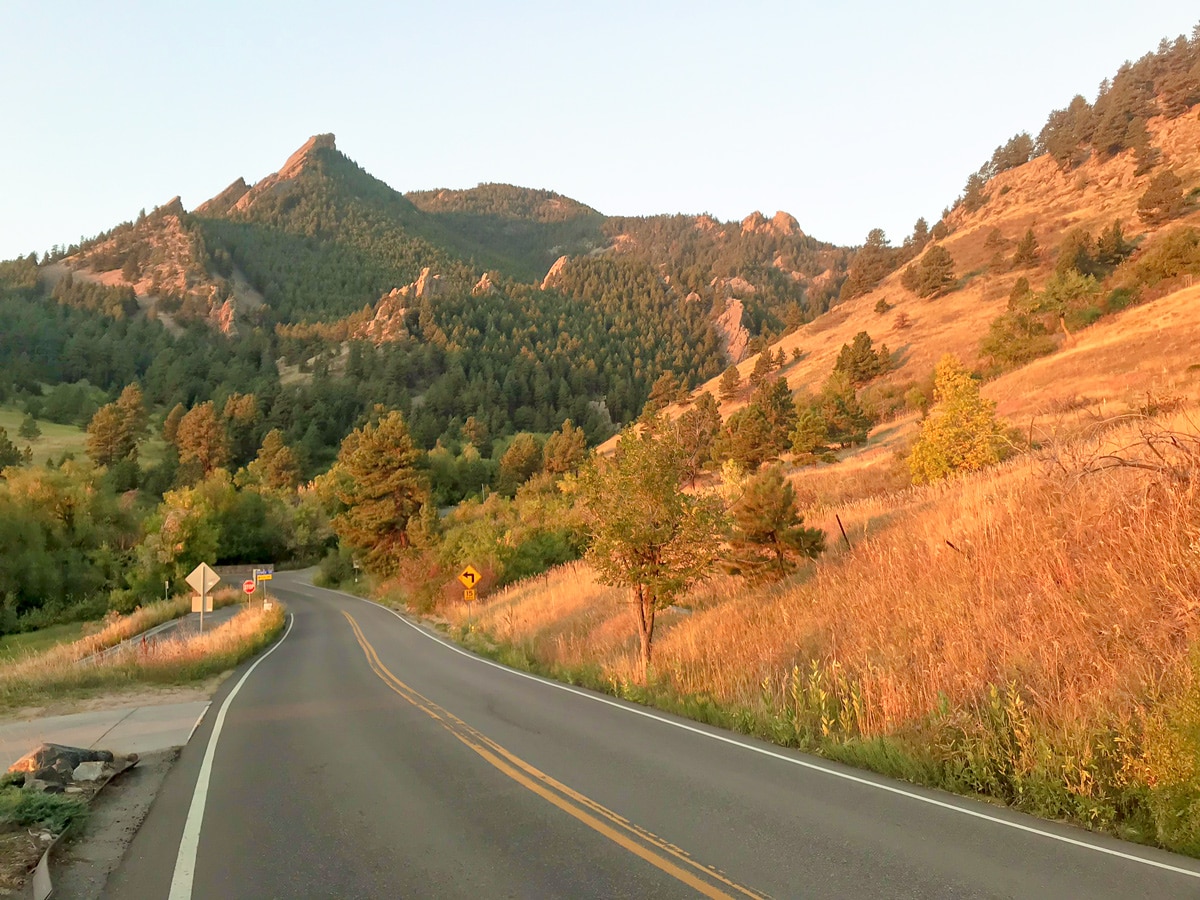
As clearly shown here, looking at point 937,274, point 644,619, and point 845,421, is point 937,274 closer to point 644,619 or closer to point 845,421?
point 845,421

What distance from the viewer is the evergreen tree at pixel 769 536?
51.8ft

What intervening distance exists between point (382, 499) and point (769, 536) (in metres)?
50.9

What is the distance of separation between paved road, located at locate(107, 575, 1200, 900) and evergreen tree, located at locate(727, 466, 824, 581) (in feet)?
21.3

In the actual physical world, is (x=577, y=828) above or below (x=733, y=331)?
below

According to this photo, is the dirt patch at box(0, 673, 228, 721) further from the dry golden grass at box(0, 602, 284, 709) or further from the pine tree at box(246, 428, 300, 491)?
the pine tree at box(246, 428, 300, 491)

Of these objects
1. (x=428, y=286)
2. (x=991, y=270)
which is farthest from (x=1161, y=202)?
(x=428, y=286)

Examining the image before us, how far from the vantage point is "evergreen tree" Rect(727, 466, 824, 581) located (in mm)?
15789

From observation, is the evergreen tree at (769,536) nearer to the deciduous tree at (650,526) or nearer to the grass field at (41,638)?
the deciduous tree at (650,526)

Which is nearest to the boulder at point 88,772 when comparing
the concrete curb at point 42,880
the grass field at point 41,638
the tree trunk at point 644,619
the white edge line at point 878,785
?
the concrete curb at point 42,880

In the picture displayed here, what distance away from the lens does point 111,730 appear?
11.3 meters

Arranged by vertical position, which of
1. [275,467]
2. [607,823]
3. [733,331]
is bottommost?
[607,823]

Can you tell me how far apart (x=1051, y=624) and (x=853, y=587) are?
4.39 m

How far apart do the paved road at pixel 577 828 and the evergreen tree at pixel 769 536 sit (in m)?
6.50

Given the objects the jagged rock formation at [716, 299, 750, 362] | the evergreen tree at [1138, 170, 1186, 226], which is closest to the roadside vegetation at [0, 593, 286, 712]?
the evergreen tree at [1138, 170, 1186, 226]
